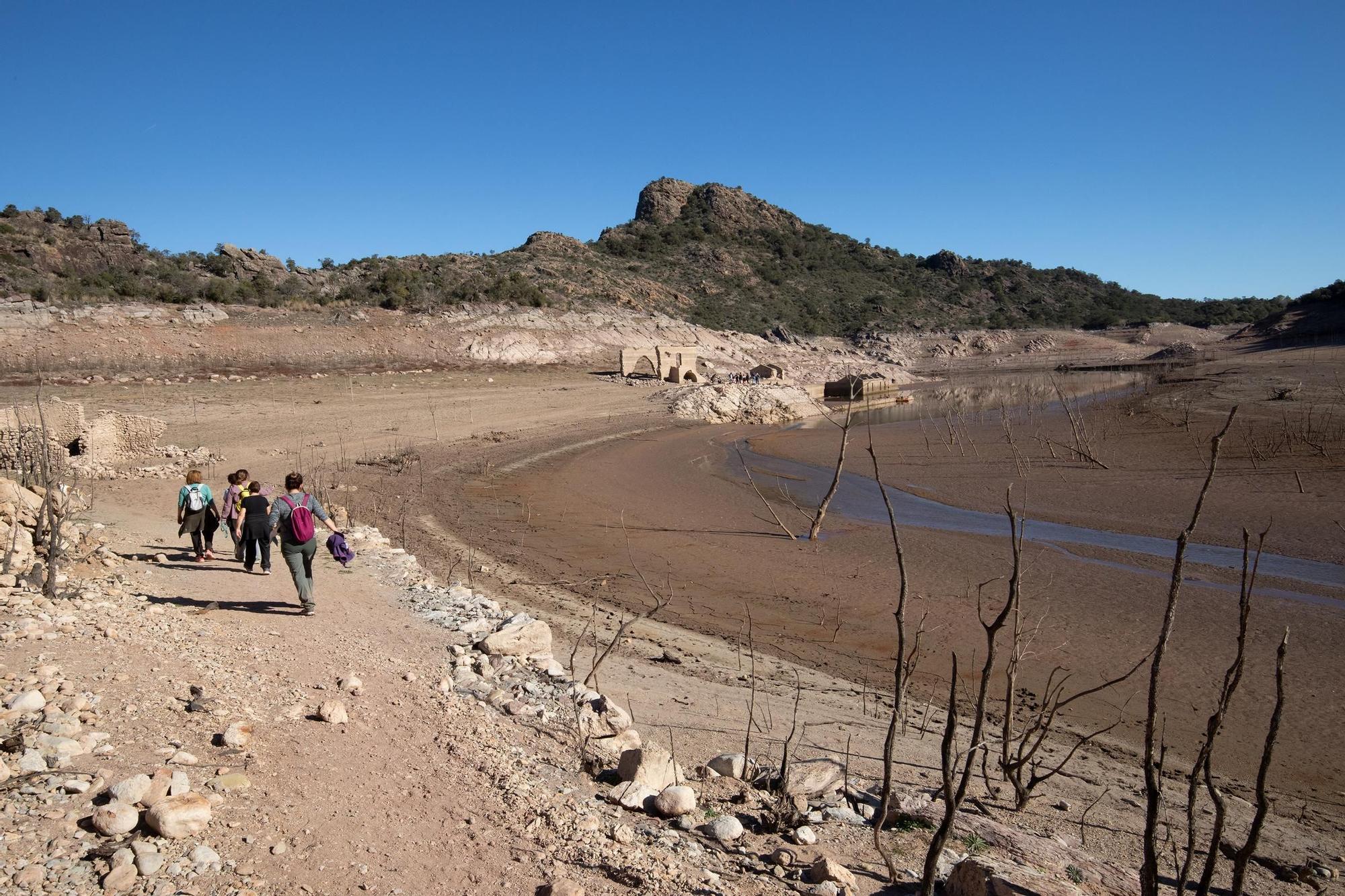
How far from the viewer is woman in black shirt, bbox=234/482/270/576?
8.06 metres

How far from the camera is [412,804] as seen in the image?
404 centimetres

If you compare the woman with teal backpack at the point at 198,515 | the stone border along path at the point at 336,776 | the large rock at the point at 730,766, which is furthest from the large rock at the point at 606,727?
the woman with teal backpack at the point at 198,515

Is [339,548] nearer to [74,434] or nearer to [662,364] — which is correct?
[74,434]

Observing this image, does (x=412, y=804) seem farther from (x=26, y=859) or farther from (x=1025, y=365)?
(x=1025, y=365)

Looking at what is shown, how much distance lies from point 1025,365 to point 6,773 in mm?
68788

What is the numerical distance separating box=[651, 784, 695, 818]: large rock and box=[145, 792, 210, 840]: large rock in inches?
83.4

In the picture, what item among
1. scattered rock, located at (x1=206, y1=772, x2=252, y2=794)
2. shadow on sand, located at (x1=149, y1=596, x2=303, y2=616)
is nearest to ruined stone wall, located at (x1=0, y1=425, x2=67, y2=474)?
shadow on sand, located at (x1=149, y1=596, x2=303, y2=616)

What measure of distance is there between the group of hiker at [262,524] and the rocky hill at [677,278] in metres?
25.1

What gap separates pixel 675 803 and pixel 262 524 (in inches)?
232

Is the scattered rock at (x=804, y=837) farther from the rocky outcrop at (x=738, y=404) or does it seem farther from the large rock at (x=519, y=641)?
the rocky outcrop at (x=738, y=404)

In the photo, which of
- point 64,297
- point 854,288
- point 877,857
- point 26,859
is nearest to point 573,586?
point 877,857

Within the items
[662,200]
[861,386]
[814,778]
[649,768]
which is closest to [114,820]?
[649,768]

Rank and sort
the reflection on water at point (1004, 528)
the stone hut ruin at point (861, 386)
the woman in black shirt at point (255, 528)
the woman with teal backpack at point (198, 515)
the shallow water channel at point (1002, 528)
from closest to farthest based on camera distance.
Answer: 1. the woman in black shirt at point (255, 528)
2. the woman with teal backpack at point (198, 515)
3. the shallow water channel at point (1002, 528)
4. the reflection on water at point (1004, 528)
5. the stone hut ruin at point (861, 386)

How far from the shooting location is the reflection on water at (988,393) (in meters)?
33.8
